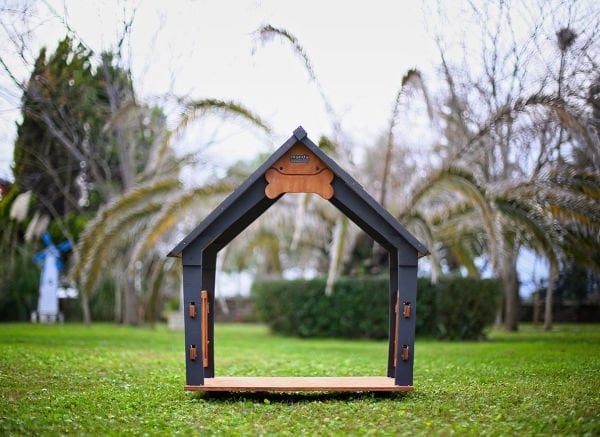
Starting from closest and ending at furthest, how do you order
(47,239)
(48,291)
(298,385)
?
(298,385) → (48,291) → (47,239)

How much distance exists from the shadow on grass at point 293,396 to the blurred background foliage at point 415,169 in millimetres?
5405

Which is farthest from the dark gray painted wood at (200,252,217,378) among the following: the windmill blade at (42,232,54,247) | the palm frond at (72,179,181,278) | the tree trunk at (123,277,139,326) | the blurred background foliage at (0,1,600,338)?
the windmill blade at (42,232,54,247)

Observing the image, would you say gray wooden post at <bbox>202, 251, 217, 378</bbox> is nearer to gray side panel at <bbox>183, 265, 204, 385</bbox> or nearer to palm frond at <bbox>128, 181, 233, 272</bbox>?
gray side panel at <bbox>183, 265, 204, 385</bbox>

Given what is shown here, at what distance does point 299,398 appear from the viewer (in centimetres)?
754

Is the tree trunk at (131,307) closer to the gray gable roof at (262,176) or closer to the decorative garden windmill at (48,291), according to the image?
the decorative garden windmill at (48,291)

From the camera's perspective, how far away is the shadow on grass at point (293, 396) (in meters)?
7.36

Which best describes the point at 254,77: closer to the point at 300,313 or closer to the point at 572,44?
the point at 300,313

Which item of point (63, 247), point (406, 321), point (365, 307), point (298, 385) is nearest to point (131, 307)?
point (63, 247)

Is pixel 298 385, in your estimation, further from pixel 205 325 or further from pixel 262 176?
pixel 262 176

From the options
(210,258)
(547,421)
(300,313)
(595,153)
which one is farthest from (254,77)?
(547,421)

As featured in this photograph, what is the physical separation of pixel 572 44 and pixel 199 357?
1050cm

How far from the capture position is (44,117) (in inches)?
644

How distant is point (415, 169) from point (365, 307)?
760cm

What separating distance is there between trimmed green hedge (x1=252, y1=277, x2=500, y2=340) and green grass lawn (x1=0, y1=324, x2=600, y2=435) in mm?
4224
